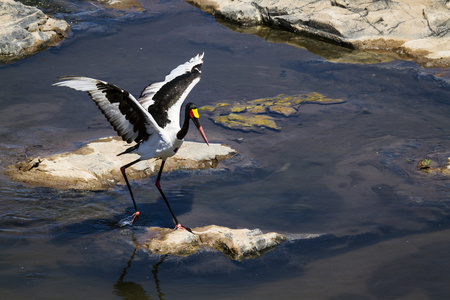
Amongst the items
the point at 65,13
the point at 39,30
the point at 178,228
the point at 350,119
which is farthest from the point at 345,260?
the point at 65,13

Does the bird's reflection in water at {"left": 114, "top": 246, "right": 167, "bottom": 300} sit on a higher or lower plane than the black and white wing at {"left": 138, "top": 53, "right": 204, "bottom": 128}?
lower

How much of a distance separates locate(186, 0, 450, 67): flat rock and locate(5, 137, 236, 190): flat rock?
4.94 m

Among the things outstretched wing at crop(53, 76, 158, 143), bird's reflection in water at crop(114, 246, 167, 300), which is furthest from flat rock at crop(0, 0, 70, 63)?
bird's reflection in water at crop(114, 246, 167, 300)

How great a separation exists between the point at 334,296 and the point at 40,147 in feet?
14.8

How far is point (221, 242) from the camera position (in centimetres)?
542

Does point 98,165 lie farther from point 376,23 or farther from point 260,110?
point 376,23

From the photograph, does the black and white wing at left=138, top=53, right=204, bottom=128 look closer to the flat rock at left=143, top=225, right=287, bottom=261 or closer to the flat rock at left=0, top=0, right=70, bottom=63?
the flat rock at left=143, top=225, right=287, bottom=261

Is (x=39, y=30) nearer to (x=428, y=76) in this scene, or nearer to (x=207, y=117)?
(x=207, y=117)

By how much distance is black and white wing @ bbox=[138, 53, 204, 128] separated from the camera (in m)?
6.44

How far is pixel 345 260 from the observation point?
5309mm

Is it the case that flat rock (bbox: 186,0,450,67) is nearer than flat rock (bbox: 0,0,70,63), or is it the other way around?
flat rock (bbox: 0,0,70,63)

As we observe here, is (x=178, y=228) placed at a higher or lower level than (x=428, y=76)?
lower

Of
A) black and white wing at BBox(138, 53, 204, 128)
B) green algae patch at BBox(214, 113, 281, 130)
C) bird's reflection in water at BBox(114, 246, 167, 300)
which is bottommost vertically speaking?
bird's reflection in water at BBox(114, 246, 167, 300)

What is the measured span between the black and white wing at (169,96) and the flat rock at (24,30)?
474cm
